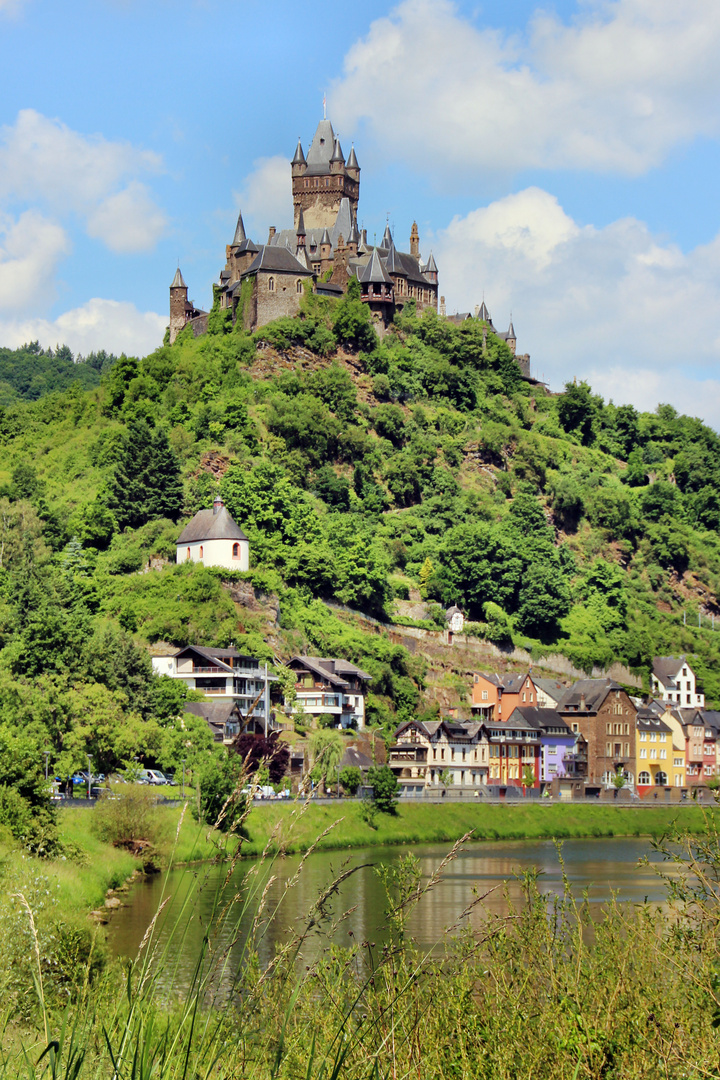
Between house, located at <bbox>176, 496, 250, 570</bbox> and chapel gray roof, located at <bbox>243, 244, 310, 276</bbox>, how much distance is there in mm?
32840

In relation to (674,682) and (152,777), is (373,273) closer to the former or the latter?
(674,682)

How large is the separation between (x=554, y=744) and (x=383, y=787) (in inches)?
1181

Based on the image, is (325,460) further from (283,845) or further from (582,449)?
(283,845)

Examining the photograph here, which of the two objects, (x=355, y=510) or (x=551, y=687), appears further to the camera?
(x=355, y=510)

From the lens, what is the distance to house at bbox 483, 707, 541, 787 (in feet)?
305

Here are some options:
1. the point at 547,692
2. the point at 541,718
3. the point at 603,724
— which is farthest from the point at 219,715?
the point at 603,724

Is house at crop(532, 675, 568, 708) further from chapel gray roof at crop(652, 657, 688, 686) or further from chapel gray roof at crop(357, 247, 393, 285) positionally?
chapel gray roof at crop(357, 247, 393, 285)

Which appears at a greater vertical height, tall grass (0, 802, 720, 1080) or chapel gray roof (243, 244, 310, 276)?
chapel gray roof (243, 244, 310, 276)

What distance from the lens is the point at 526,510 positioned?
115 m

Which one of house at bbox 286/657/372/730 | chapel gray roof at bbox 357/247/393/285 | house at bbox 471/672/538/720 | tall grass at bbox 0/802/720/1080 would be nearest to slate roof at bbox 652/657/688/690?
house at bbox 471/672/538/720

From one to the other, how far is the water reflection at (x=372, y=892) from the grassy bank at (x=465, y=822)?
158 centimetres

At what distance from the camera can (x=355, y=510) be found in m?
110

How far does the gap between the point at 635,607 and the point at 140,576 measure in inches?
1865

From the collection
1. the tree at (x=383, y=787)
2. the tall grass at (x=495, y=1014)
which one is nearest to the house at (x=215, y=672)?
the tree at (x=383, y=787)
